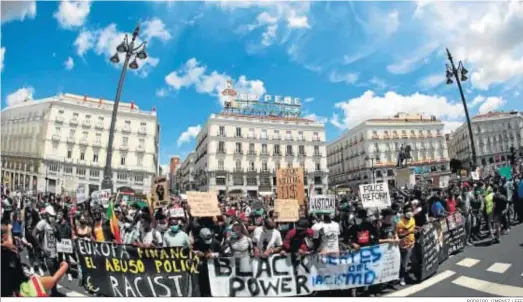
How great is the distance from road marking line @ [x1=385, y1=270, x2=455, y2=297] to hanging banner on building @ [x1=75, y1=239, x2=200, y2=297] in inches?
143

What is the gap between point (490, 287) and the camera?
6.49 m

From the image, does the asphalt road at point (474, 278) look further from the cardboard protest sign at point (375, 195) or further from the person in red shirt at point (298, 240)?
the cardboard protest sign at point (375, 195)

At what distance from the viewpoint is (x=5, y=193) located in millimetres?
8047

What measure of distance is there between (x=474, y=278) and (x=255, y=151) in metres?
53.2

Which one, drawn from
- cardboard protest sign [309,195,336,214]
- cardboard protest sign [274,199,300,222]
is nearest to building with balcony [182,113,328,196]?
cardboard protest sign [309,195,336,214]

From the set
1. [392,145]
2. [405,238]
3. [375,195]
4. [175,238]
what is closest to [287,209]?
[375,195]

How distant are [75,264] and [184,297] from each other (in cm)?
315

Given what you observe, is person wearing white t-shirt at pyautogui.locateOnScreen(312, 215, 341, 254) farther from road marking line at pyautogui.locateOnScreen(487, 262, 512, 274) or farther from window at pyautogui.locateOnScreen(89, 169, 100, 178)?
window at pyautogui.locateOnScreen(89, 169, 100, 178)

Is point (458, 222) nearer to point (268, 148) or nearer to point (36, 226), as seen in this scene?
point (36, 226)

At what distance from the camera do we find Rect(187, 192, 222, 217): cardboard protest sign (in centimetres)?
806

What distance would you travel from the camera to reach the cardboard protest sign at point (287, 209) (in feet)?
30.2

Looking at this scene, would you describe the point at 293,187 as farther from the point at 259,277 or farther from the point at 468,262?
the point at 259,277

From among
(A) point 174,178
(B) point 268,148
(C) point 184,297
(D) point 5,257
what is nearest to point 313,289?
(C) point 184,297

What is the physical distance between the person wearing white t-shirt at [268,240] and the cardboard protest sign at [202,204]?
5.66 ft
